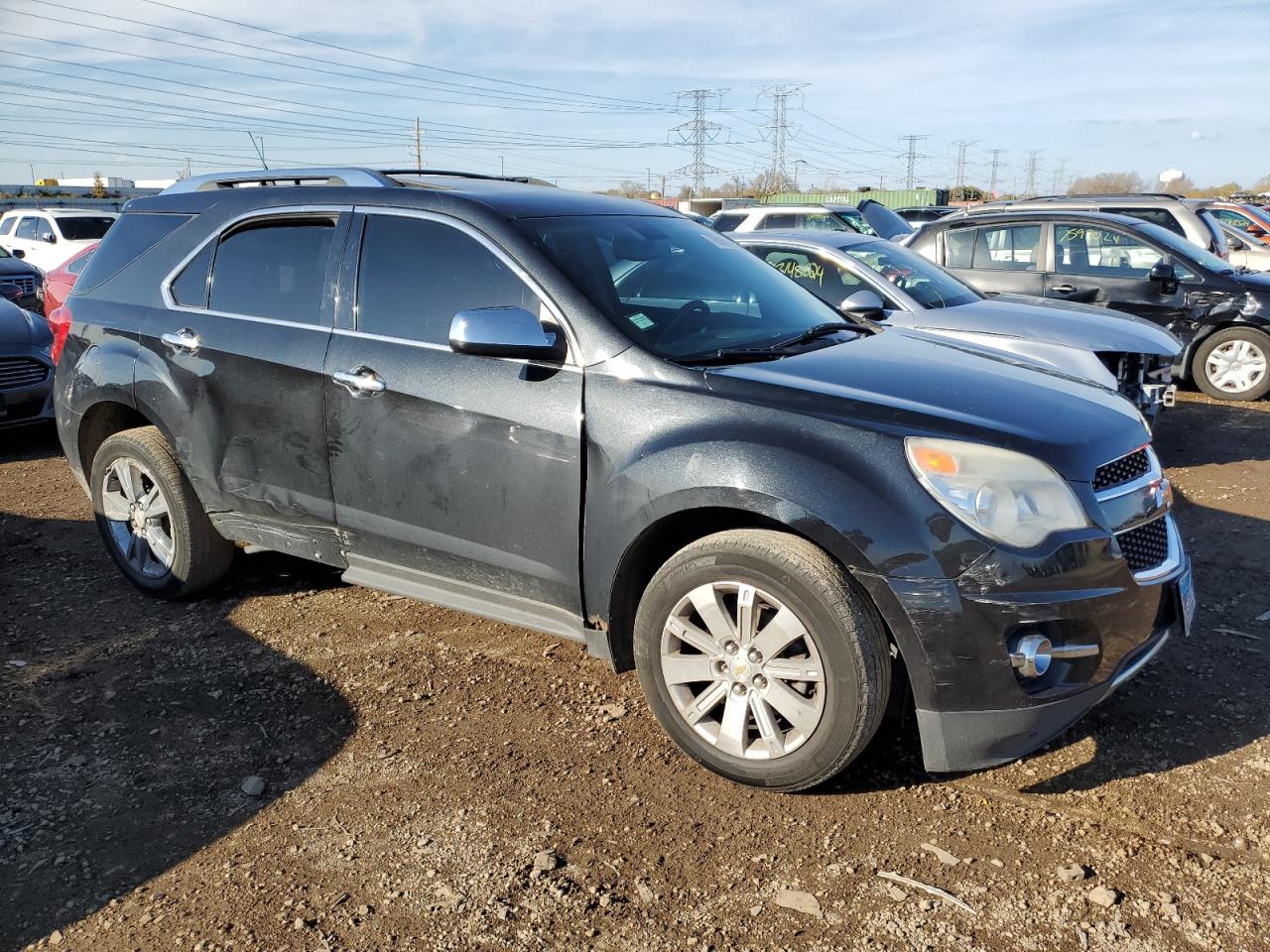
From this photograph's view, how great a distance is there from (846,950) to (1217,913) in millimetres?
970

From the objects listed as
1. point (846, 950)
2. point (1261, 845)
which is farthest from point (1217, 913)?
point (846, 950)

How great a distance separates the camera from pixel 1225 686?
3809mm

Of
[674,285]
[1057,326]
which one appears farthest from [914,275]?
[674,285]

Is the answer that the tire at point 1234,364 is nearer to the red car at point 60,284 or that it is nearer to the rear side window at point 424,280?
the rear side window at point 424,280

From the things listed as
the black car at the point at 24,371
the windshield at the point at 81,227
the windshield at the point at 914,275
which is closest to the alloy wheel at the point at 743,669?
the windshield at the point at 914,275

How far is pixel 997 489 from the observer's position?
9.20 feet

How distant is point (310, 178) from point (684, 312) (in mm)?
1793

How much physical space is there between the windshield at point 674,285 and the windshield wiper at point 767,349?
3 centimetres

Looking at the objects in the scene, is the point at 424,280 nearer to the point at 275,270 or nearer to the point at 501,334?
the point at 501,334

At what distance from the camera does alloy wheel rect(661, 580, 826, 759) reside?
2977 millimetres

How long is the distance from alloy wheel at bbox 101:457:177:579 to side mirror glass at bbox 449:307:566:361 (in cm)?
206

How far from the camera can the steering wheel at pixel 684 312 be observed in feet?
11.6

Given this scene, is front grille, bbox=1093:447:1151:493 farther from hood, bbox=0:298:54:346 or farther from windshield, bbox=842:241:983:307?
hood, bbox=0:298:54:346

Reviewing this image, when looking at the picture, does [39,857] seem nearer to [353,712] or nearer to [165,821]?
[165,821]
